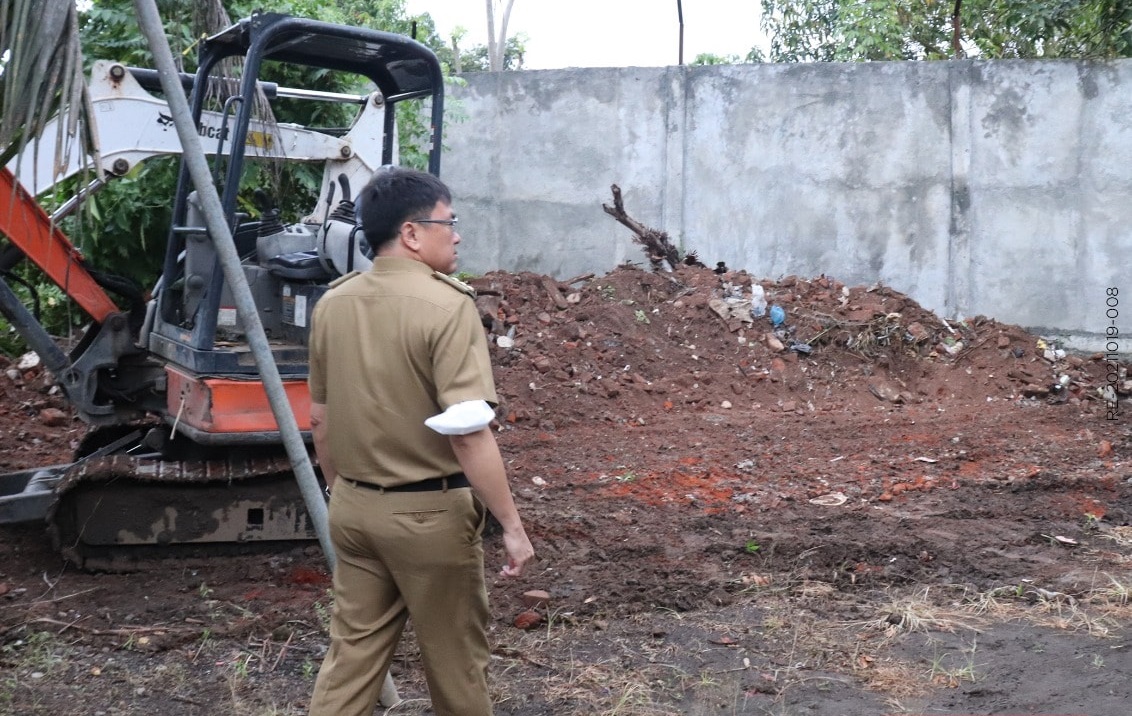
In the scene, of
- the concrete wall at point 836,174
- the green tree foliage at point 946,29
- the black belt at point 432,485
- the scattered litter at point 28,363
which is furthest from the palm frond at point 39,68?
the green tree foliage at point 946,29

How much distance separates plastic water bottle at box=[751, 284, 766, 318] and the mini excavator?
5.59 m

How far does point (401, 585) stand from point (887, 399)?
306 inches

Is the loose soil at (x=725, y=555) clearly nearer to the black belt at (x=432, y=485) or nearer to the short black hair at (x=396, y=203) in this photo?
the black belt at (x=432, y=485)

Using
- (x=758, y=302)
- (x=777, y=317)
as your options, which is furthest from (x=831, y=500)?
(x=758, y=302)

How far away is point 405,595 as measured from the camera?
3115 millimetres

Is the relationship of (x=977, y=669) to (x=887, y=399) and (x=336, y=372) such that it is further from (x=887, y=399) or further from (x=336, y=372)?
(x=887, y=399)

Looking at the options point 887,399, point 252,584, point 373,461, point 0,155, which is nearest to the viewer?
point 373,461

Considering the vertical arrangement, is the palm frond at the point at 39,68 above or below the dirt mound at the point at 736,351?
above

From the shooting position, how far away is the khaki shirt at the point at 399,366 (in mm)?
3000

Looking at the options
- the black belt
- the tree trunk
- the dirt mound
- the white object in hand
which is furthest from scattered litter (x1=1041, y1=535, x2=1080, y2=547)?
the tree trunk

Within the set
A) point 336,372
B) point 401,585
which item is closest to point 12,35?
point 336,372

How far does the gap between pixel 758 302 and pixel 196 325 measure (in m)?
6.80

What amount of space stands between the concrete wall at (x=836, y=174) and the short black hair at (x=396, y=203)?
9.38 m

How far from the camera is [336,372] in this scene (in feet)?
10.4
